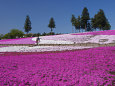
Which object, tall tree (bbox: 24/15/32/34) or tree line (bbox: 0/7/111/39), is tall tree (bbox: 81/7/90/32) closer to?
tree line (bbox: 0/7/111/39)

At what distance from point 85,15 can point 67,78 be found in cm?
6569

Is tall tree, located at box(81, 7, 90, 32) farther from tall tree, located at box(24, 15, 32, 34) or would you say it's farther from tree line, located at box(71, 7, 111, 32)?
tall tree, located at box(24, 15, 32, 34)

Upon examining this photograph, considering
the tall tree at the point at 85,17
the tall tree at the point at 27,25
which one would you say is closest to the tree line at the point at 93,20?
the tall tree at the point at 85,17

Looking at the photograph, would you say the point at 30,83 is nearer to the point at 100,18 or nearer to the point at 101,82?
the point at 101,82

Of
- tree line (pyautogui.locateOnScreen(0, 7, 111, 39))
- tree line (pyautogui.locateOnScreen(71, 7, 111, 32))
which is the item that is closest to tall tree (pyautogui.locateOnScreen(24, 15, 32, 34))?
tree line (pyautogui.locateOnScreen(0, 7, 111, 39))

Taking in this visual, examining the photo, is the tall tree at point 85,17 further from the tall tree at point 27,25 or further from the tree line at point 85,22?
the tall tree at point 27,25

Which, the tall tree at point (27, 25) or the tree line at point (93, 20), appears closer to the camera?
the tree line at point (93, 20)

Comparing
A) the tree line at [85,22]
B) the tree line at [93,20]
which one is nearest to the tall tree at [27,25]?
the tree line at [85,22]

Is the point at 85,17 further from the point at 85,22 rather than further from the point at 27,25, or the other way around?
the point at 27,25

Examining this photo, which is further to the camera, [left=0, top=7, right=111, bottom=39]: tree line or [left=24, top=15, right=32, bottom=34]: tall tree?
[left=24, top=15, right=32, bottom=34]: tall tree

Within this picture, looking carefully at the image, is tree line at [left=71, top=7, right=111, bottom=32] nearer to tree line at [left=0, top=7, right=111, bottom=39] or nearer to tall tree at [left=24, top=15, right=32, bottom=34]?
tree line at [left=0, top=7, right=111, bottom=39]

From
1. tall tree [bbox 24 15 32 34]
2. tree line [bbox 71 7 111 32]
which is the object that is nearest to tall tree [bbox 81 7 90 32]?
tree line [bbox 71 7 111 32]

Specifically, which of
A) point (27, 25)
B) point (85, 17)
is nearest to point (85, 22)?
Answer: point (85, 17)

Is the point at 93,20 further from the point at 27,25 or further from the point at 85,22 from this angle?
the point at 27,25
